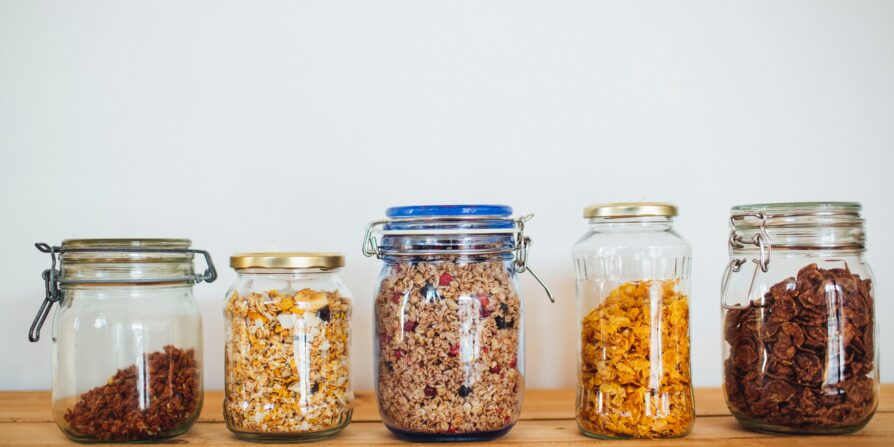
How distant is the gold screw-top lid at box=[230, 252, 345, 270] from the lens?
0.95 m

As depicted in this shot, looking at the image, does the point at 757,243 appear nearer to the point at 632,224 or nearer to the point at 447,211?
the point at 632,224

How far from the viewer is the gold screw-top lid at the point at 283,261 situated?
951mm

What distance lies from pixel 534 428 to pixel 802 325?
380mm

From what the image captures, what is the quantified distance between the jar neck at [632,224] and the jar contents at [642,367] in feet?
0.26

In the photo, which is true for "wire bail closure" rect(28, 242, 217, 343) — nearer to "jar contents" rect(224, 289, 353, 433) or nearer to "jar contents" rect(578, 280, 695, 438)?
"jar contents" rect(224, 289, 353, 433)

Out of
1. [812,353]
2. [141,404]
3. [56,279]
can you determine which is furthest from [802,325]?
[56,279]

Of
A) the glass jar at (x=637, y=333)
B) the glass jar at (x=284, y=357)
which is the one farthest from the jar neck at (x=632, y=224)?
the glass jar at (x=284, y=357)

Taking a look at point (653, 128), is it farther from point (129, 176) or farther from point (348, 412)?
point (129, 176)

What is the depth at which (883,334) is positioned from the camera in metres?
1.36

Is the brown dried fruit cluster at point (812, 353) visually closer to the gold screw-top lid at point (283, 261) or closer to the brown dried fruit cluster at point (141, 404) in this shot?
the gold screw-top lid at point (283, 261)

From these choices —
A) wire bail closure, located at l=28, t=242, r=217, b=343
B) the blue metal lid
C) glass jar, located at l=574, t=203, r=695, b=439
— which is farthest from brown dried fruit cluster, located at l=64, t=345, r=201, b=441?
glass jar, located at l=574, t=203, r=695, b=439

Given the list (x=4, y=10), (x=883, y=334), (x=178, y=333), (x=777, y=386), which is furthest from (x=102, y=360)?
(x=883, y=334)

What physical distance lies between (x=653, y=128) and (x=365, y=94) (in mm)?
515

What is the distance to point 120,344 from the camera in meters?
1.01
